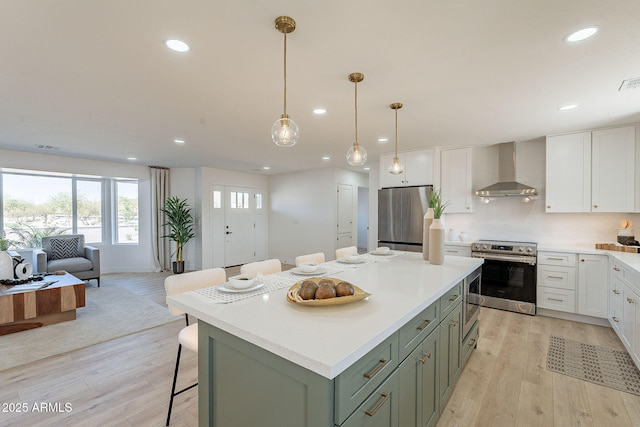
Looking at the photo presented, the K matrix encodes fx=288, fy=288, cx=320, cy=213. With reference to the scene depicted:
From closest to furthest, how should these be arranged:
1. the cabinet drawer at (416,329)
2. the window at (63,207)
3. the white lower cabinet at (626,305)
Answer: the cabinet drawer at (416,329) < the white lower cabinet at (626,305) < the window at (63,207)

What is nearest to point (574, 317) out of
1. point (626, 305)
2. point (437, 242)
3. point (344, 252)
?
point (626, 305)

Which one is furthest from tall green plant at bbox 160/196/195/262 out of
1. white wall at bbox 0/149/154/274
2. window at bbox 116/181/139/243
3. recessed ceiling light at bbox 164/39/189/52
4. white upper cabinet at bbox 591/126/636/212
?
white upper cabinet at bbox 591/126/636/212

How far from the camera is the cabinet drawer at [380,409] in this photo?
1.03m

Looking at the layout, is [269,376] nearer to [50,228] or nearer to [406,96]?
[406,96]

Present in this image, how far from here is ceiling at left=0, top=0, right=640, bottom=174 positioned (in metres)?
1.56

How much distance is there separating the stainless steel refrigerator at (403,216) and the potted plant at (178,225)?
172 inches

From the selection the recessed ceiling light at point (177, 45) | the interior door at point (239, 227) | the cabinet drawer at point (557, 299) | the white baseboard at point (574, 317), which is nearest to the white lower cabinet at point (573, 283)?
the cabinet drawer at point (557, 299)

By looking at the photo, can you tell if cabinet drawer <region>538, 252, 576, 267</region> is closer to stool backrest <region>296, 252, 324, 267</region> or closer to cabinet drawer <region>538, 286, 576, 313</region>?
cabinet drawer <region>538, 286, 576, 313</region>

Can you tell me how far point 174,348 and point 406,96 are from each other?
332 centimetres

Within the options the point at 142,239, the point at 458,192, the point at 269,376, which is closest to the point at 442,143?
the point at 458,192

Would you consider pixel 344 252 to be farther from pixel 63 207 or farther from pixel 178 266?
pixel 63 207

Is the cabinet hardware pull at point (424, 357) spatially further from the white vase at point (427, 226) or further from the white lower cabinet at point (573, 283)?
the white lower cabinet at point (573, 283)

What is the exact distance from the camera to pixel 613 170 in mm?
3500

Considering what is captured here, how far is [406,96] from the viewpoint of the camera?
2.65 m
